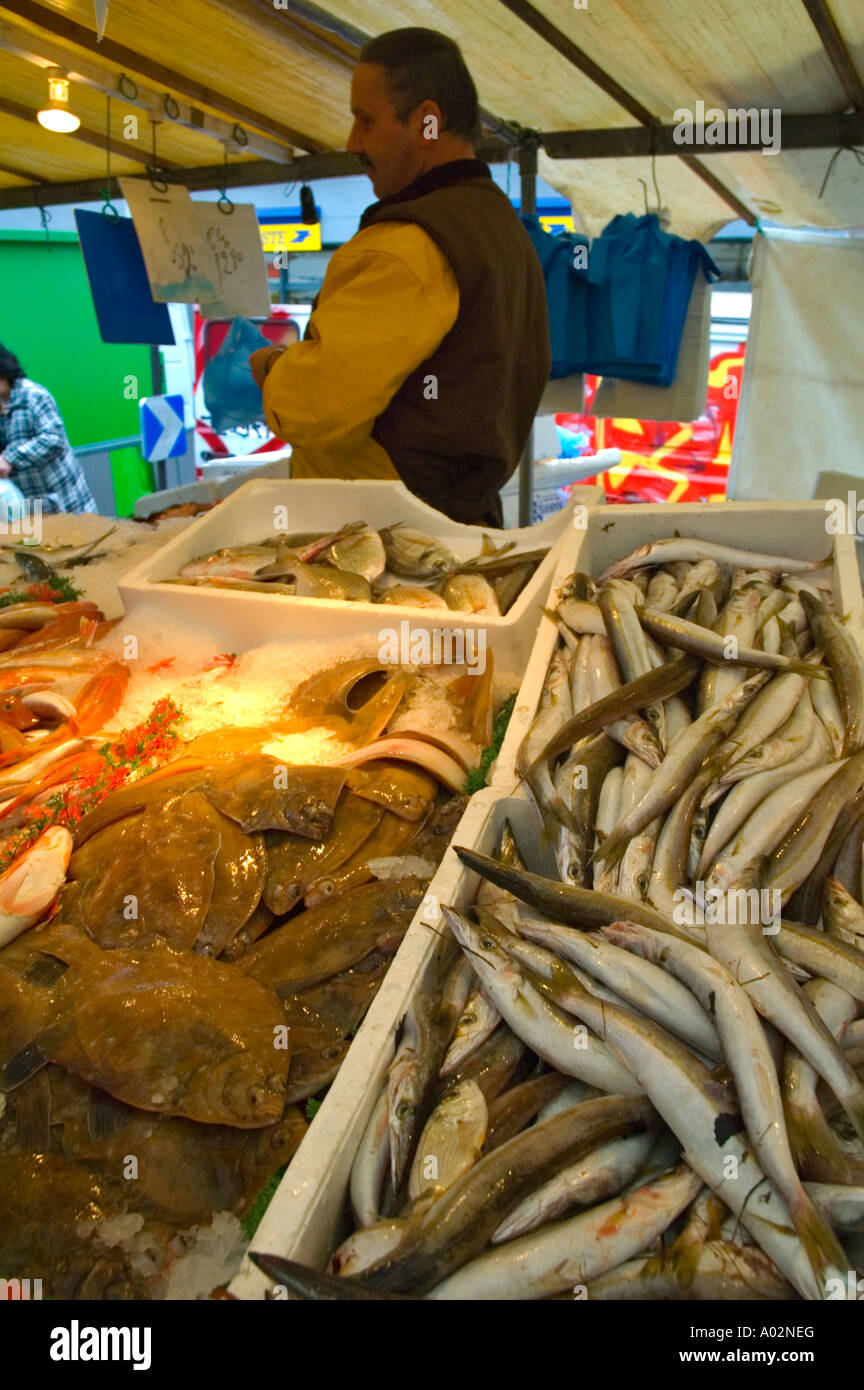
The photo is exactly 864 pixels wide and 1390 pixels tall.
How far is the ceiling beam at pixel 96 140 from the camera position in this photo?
525cm

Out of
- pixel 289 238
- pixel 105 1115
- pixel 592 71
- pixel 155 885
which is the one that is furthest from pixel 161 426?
pixel 105 1115

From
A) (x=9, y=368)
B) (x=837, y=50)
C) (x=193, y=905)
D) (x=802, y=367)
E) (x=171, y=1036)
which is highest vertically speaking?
(x=837, y=50)

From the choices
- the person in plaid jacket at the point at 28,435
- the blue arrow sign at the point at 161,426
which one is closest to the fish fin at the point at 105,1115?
the person in plaid jacket at the point at 28,435

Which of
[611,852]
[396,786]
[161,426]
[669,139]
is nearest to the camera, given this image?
[611,852]

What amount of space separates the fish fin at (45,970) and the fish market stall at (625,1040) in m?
0.69

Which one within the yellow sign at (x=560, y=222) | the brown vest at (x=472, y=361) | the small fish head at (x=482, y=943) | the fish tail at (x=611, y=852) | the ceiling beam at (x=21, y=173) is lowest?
the small fish head at (x=482, y=943)

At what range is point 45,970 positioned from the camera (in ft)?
5.50

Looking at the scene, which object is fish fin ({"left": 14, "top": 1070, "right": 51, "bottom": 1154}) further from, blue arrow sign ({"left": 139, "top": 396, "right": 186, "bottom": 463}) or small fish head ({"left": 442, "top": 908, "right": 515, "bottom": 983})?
blue arrow sign ({"left": 139, "top": 396, "right": 186, "bottom": 463})

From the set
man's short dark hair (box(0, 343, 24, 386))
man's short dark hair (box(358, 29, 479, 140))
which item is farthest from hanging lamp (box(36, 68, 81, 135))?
man's short dark hair (box(0, 343, 24, 386))

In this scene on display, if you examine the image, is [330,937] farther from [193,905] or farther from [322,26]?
[322,26]

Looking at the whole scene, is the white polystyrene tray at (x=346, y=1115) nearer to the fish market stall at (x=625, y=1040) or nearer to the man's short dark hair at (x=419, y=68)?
the fish market stall at (x=625, y=1040)

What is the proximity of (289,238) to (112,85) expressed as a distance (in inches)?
209

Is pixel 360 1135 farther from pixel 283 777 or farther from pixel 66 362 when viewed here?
pixel 66 362

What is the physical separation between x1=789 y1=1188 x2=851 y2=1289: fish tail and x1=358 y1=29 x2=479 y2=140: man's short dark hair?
11.8 ft
